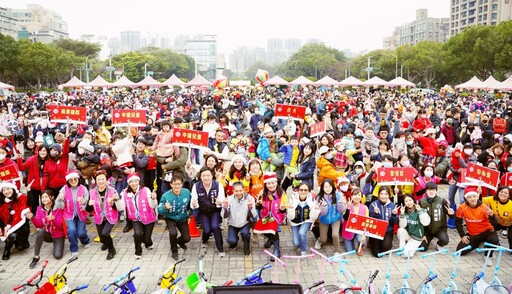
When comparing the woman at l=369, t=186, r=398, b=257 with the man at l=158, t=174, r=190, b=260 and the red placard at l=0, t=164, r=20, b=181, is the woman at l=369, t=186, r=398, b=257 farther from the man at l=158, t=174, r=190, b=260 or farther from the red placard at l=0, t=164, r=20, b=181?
the red placard at l=0, t=164, r=20, b=181

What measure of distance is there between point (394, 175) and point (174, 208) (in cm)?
336

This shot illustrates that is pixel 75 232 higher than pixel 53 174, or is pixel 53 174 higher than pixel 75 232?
pixel 53 174

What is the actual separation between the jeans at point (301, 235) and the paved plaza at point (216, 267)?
221 millimetres

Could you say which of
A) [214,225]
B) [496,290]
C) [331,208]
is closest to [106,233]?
[214,225]

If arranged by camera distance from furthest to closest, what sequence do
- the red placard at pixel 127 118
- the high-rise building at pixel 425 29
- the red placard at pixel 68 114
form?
the high-rise building at pixel 425 29, the red placard at pixel 68 114, the red placard at pixel 127 118

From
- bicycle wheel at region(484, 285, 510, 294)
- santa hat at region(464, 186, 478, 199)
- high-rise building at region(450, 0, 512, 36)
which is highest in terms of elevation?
high-rise building at region(450, 0, 512, 36)

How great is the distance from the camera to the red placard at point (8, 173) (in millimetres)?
6895

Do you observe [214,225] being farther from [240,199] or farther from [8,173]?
[8,173]

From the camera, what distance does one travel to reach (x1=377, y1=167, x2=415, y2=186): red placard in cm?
662

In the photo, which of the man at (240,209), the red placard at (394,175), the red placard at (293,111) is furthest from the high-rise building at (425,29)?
the man at (240,209)

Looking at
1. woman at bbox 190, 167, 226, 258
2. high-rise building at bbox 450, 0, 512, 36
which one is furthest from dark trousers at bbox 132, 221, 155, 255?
high-rise building at bbox 450, 0, 512, 36

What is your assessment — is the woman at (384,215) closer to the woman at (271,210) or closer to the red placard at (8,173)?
the woman at (271,210)

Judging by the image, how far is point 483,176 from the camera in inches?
267

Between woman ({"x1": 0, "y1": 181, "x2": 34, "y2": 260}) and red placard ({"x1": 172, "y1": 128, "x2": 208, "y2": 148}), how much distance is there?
2.53m
